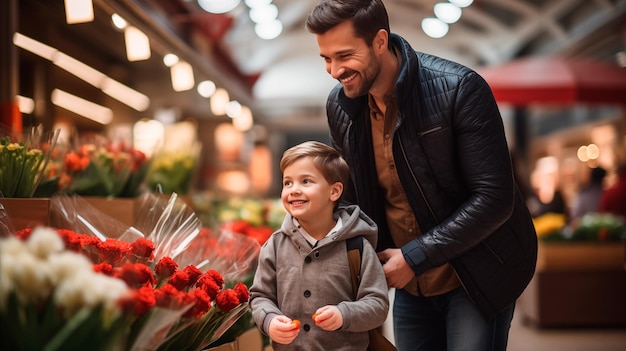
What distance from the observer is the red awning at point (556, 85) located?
5.28 metres

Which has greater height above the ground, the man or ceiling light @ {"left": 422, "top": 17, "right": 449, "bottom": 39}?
ceiling light @ {"left": 422, "top": 17, "right": 449, "bottom": 39}

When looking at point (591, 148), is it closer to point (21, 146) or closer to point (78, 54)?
point (78, 54)

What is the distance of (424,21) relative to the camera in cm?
678

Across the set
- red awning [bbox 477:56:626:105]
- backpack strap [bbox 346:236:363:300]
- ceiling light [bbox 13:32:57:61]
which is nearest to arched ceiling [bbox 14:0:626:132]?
ceiling light [bbox 13:32:57:61]

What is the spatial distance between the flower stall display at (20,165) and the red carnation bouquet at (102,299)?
569mm

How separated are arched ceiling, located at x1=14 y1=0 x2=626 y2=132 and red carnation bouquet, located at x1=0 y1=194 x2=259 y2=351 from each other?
74.6 inches

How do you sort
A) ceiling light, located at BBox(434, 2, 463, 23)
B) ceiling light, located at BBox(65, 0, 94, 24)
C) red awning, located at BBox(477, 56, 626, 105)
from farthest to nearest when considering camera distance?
ceiling light, located at BBox(434, 2, 463, 23), red awning, located at BBox(477, 56, 626, 105), ceiling light, located at BBox(65, 0, 94, 24)

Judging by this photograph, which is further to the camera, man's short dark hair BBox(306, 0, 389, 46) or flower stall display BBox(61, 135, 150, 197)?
flower stall display BBox(61, 135, 150, 197)

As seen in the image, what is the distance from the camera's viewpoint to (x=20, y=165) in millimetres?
2105

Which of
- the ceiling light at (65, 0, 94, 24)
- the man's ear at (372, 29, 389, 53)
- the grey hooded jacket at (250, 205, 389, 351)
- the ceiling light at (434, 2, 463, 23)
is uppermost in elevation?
the ceiling light at (434, 2, 463, 23)

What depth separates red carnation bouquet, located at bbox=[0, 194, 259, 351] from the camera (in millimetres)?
1144

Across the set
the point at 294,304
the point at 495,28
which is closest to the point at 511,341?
the point at 294,304

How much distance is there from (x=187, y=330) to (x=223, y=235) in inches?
33.8

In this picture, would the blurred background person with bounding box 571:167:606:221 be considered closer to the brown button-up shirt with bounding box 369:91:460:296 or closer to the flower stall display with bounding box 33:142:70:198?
the brown button-up shirt with bounding box 369:91:460:296
